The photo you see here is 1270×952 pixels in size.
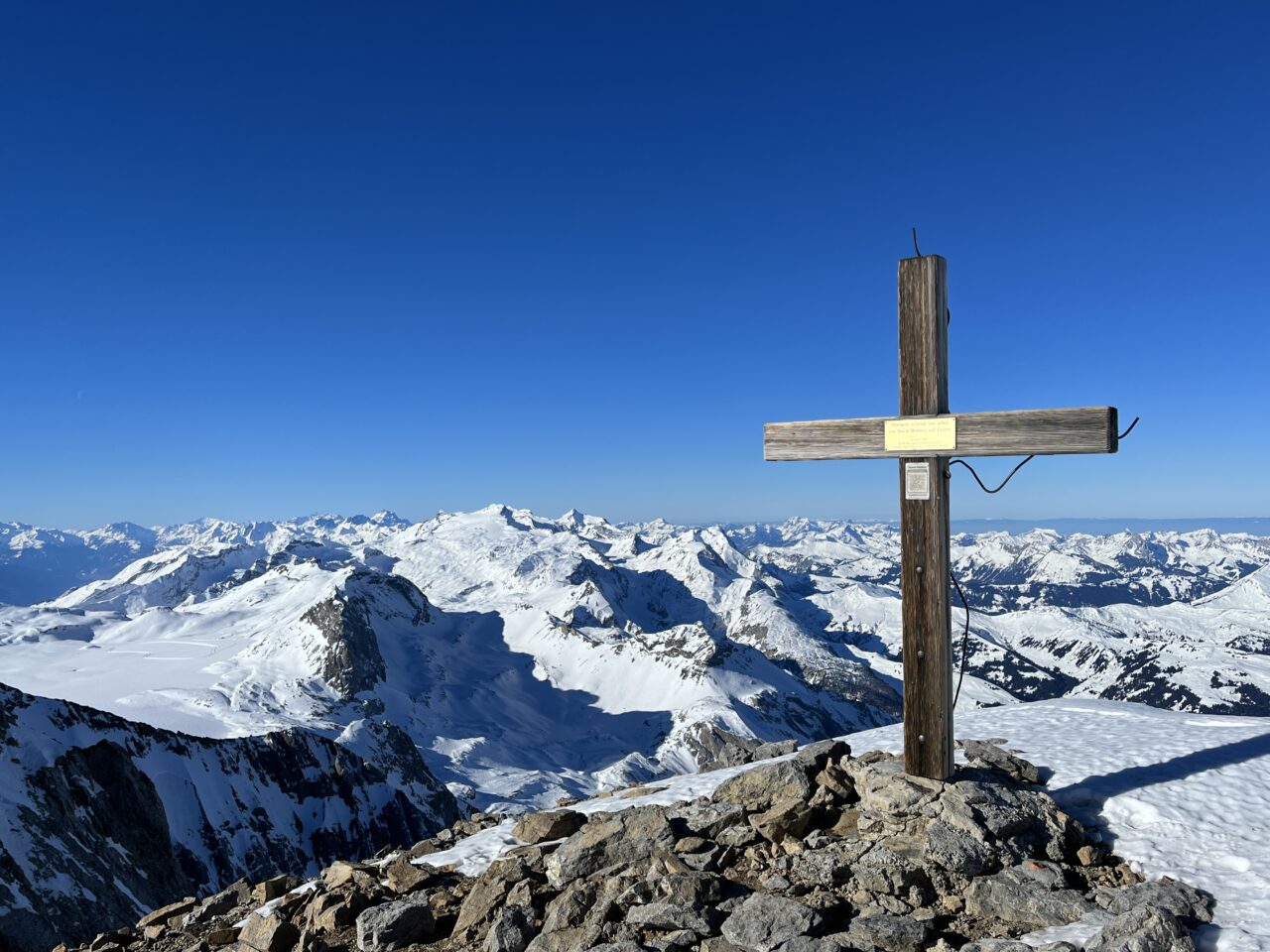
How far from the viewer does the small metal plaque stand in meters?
9.03

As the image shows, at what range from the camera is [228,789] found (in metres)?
86.5

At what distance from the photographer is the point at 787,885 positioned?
7.66 m

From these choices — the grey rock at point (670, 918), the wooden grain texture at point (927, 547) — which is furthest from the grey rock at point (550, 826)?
the wooden grain texture at point (927, 547)

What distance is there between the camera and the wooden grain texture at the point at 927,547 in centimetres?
898

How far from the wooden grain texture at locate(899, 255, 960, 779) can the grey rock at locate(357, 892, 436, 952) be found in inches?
243

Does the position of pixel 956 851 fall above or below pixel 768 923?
above

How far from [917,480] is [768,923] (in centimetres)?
533

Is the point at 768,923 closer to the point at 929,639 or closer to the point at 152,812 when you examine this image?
the point at 929,639

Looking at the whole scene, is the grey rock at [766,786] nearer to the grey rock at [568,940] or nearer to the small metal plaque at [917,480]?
the grey rock at [568,940]

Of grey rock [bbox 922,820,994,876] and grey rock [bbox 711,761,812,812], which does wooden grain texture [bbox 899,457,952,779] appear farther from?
grey rock [bbox 711,761,812,812]

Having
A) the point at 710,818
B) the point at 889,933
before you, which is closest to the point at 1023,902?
the point at 889,933

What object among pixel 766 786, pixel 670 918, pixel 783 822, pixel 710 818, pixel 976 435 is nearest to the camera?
pixel 670 918

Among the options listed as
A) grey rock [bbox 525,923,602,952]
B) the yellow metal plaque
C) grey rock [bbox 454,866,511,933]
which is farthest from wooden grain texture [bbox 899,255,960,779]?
grey rock [bbox 454,866,511,933]

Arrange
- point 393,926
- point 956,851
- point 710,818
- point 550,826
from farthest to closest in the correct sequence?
point 550,826 < point 710,818 < point 393,926 < point 956,851
